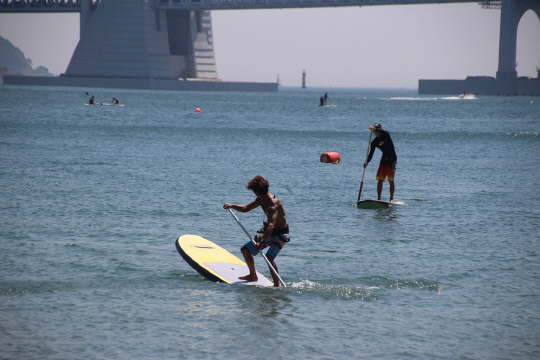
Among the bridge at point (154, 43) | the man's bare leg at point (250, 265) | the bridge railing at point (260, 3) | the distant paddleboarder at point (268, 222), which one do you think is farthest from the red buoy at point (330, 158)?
the bridge at point (154, 43)

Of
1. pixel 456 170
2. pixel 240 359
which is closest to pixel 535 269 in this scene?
pixel 240 359

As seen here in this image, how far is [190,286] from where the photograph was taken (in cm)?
922

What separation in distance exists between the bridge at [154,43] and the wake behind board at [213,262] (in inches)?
4647

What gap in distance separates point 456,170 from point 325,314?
17592mm

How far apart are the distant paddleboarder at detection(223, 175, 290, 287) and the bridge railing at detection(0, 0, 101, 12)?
14349cm

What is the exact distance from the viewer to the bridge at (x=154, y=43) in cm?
13198

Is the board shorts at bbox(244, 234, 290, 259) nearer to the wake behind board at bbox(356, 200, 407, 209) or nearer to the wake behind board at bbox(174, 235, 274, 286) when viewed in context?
the wake behind board at bbox(174, 235, 274, 286)

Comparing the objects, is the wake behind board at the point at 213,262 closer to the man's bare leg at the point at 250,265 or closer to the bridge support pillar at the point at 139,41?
the man's bare leg at the point at 250,265

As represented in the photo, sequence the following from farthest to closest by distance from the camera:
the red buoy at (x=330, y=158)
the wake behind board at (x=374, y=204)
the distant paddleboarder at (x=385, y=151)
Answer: the red buoy at (x=330, y=158) → the wake behind board at (x=374, y=204) → the distant paddleboarder at (x=385, y=151)

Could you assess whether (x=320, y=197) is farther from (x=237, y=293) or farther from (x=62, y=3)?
(x=62, y=3)

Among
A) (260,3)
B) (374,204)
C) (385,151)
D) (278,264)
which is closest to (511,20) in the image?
(260,3)

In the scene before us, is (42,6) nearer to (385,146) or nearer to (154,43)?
(154,43)

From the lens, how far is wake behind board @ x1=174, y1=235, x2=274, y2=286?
9.37m

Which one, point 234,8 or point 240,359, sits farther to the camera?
point 234,8
